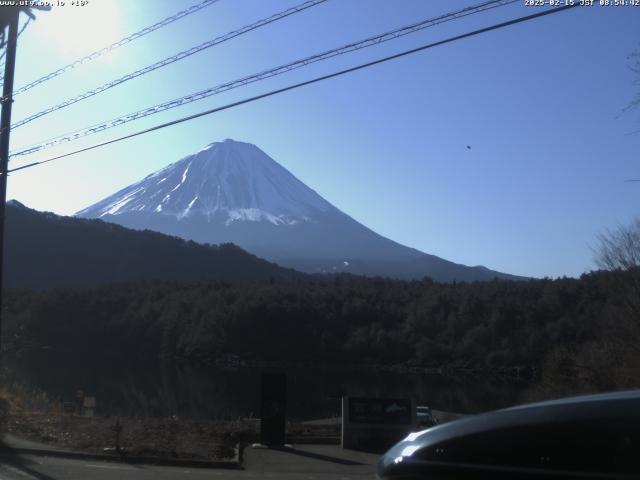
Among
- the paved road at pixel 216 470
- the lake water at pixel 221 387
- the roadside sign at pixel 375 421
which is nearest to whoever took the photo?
the paved road at pixel 216 470

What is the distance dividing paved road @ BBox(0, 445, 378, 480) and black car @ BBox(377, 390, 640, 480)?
7368 millimetres

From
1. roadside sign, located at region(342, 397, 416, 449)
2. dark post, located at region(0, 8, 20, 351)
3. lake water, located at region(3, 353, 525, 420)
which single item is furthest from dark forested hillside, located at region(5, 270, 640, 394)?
dark post, located at region(0, 8, 20, 351)

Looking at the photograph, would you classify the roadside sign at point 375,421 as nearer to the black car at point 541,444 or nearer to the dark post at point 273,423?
the dark post at point 273,423

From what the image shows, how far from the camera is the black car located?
11.7ft

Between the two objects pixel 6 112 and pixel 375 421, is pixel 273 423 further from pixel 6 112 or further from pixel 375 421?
pixel 6 112

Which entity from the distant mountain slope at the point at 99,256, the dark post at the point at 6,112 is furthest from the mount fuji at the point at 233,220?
the dark post at the point at 6,112

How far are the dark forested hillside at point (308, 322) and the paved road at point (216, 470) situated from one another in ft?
186

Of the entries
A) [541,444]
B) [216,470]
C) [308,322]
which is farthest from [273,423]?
[308,322]

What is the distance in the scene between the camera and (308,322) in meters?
89.7

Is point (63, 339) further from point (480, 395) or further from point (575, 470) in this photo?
point (575, 470)

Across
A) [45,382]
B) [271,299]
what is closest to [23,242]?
[271,299]

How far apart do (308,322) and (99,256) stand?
5243 cm

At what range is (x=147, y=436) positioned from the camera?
14781 millimetres

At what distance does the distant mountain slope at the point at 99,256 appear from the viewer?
11788cm
